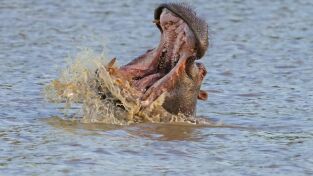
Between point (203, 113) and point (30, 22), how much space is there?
6.03m

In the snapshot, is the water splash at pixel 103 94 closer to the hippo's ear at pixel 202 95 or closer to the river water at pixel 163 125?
the river water at pixel 163 125

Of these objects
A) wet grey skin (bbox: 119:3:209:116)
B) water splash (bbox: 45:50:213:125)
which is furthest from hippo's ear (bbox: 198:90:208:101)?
water splash (bbox: 45:50:213:125)

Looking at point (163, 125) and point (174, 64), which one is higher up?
point (174, 64)

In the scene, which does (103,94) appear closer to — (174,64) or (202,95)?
(174,64)

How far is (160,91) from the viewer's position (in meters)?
8.62

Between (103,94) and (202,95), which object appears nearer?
(103,94)

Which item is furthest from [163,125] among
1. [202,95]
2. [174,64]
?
[174,64]

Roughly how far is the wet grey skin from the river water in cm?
32

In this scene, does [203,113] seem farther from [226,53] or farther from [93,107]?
[226,53]

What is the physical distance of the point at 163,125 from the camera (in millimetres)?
9062

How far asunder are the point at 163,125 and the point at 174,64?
61cm

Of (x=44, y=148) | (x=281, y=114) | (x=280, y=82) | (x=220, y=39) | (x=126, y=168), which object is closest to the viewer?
(x=126, y=168)

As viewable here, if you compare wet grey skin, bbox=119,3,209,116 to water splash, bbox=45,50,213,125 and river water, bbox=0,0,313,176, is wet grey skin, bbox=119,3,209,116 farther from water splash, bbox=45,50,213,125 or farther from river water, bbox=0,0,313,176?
river water, bbox=0,0,313,176

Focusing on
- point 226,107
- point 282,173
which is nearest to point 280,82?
point 226,107
